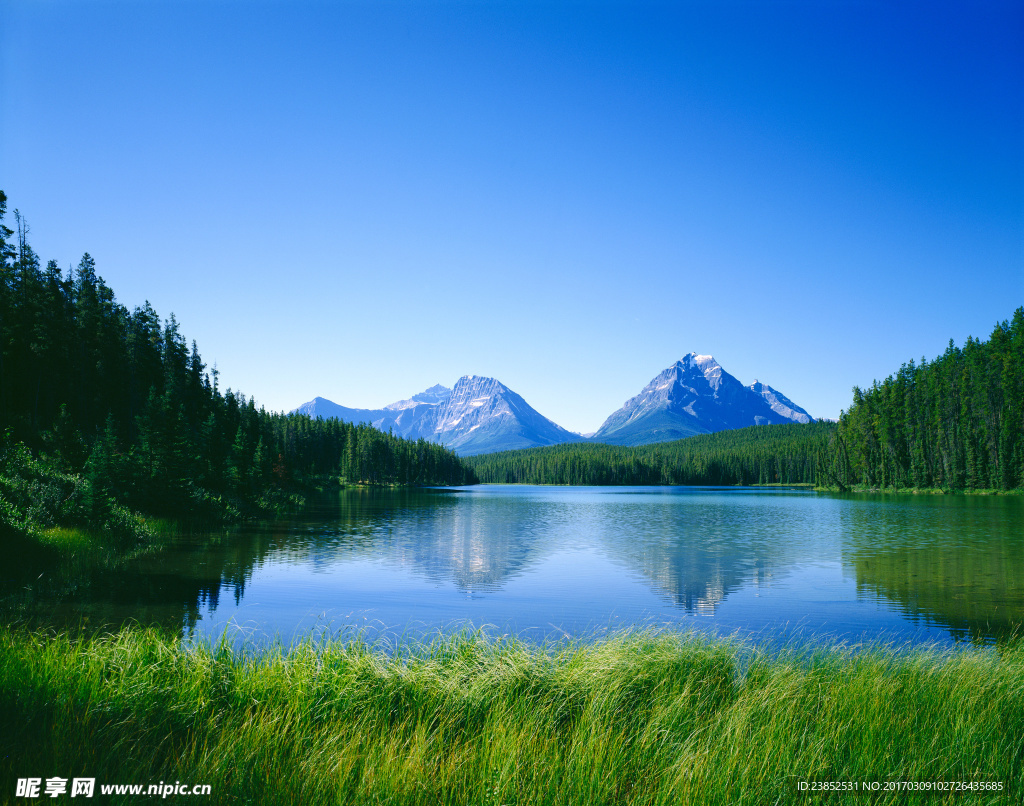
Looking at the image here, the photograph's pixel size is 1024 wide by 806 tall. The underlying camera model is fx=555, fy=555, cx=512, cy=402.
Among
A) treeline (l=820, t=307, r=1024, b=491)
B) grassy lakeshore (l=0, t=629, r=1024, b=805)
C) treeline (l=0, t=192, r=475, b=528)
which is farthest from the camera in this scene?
treeline (l=820, t=307, r=1024, b=491)

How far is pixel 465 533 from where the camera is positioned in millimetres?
41844

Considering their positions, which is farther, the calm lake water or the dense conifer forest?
the dense conifer forest

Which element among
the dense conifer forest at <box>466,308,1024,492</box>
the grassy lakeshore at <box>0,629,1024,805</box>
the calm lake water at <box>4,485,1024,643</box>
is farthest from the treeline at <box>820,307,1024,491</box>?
the grassy lakeshore at <box>0,629,1024,805</box>

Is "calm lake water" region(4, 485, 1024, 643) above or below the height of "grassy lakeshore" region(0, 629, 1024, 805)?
below

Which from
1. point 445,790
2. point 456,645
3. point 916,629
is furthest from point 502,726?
point 916,629

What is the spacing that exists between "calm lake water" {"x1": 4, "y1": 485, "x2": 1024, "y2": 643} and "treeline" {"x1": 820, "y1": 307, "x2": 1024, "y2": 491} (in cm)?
6073

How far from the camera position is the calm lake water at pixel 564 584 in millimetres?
15984

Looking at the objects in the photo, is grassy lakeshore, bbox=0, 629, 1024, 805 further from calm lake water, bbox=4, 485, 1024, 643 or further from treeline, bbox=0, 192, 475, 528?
treeline, bbox=0, 192, 475, 528

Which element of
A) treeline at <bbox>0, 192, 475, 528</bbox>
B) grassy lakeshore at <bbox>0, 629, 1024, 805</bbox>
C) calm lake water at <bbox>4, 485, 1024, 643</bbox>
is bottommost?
calm lake water at <bbox>4, 485, 1024, 643</bbox>

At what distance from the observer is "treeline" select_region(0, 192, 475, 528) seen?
36.8 metres

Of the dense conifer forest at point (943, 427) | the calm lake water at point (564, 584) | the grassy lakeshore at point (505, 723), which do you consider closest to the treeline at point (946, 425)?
the dense conifer forest at point (943, 427)

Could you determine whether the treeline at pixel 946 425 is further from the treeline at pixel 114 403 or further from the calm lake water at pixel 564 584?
the treeline at pixel 114 403

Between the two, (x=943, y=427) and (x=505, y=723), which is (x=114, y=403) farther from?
(x=943, y=427)

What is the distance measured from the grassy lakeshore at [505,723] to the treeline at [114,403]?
87.4ft
